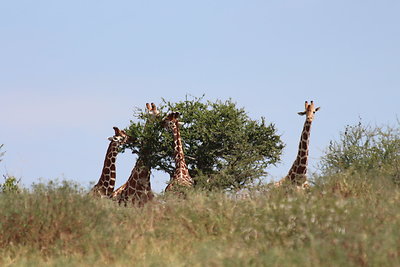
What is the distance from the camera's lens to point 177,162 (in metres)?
26.5

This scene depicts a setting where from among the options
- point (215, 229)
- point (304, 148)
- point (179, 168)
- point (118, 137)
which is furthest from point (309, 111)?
point (215, 229)

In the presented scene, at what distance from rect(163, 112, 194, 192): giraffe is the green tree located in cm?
98

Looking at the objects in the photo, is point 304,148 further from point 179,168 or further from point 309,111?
point 179,168

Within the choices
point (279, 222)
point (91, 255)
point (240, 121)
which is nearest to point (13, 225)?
point (91, 255)

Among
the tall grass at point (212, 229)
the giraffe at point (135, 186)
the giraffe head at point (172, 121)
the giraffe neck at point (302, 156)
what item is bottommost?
the tall grass at point (212, 229)

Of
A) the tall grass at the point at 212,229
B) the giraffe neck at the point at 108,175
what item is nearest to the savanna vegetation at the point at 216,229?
the tall grass at the point at 212,229

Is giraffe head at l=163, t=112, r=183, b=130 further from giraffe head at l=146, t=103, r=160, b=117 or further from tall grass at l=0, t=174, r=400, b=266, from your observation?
tall grass at l=0, t=174, r=400, b=266

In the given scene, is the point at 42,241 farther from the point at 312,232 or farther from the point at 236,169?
the point at 236,169

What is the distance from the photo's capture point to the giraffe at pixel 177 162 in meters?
24.8

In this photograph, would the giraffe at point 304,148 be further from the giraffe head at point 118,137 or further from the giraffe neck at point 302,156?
the giraffe head at point 118,137

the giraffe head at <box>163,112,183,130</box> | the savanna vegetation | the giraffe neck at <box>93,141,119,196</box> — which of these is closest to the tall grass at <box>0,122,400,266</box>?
the savanna vegetation

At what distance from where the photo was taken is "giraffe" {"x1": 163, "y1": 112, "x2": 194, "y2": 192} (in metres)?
24.8

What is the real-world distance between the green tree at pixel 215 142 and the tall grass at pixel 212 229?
14.0 m

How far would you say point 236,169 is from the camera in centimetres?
2916
